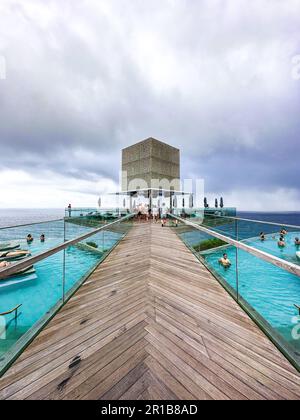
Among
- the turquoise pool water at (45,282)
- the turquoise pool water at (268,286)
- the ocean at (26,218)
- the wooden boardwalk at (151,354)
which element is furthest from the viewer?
the ocean at (26,218)

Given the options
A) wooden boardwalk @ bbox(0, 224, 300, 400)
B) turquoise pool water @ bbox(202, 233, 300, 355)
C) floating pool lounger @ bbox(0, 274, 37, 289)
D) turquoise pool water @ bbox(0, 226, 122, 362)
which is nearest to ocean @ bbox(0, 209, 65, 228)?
floating pool lounger @ bbox(0, 274, 37, 289)

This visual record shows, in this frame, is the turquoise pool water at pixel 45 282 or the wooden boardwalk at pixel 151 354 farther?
the turquoise pool water at pixel 45 282

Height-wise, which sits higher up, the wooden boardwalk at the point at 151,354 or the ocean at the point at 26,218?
the wooden boardwalk at the point at 151,354

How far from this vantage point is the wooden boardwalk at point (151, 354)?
1135 mm

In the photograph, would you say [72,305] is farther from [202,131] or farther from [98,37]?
[202,131]

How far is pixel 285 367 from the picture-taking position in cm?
135

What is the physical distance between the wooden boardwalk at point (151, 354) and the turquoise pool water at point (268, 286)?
0.34 meters

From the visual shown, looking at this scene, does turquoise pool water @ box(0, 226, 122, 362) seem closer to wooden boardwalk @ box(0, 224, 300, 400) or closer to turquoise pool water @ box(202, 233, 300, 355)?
wooden boardwalk @ box(0, 224, 300, 400)

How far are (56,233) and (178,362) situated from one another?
3.42m

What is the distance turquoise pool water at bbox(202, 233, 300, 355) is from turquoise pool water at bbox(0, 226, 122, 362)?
2.91 m

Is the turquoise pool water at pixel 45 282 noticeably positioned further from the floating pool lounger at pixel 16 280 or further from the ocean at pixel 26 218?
the ocean at pixel 26 218

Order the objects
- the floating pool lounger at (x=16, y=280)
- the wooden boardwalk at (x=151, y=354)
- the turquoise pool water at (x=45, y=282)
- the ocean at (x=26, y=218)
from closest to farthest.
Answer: the wooden boardwalk at (x=151, y=354) < the turquoise pool water at (x=45, y=282) < the floating pool lounger at (x=16, y=280) < the ocean at (x=26, y=218)

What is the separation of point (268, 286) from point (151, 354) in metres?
4.45

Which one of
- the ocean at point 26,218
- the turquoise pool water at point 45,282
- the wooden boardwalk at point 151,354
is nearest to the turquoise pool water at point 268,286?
the wooden boardwalk at point 151,354
